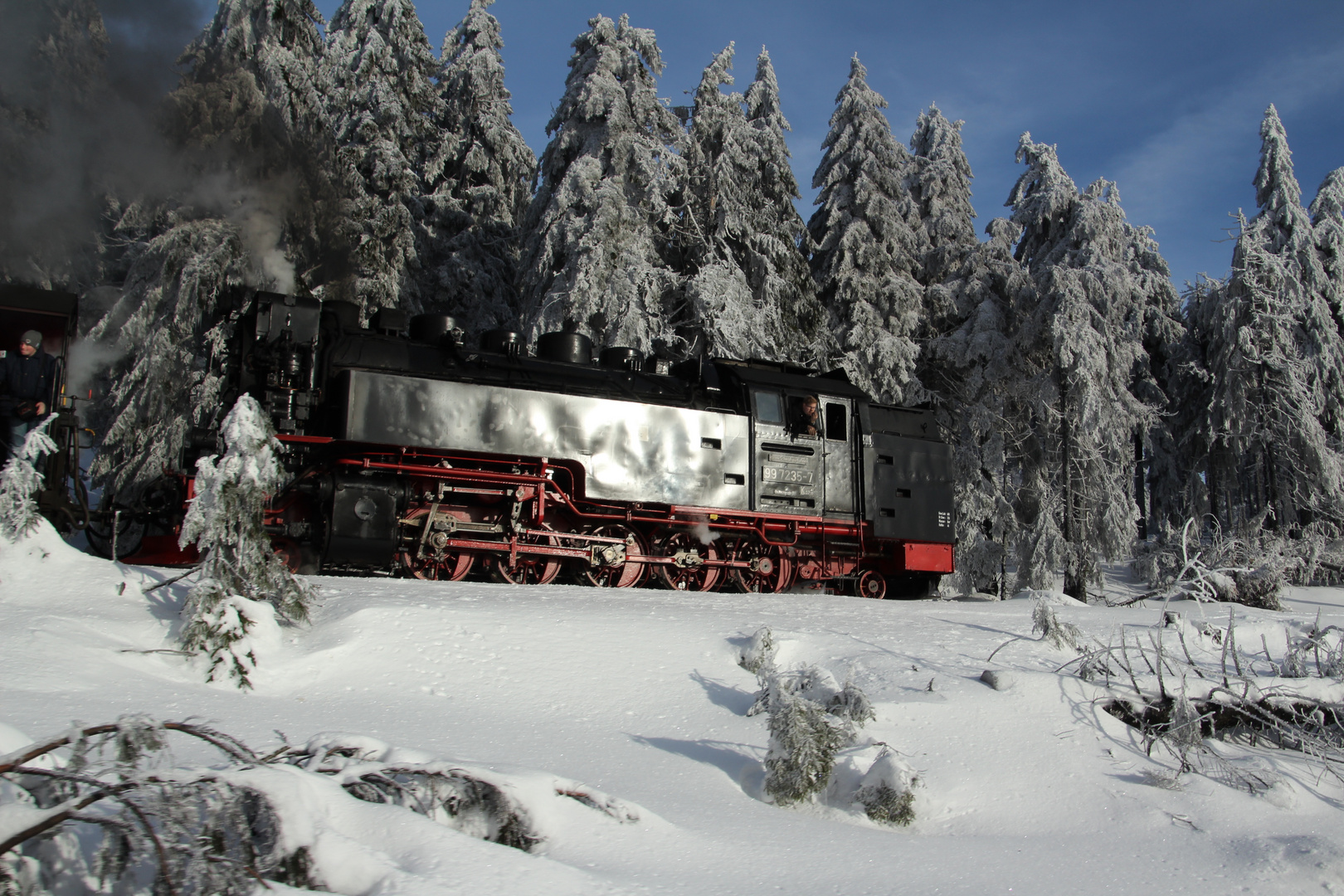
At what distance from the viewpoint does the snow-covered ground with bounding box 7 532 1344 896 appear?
3939mm

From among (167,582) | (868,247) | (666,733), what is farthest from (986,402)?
(167,582)

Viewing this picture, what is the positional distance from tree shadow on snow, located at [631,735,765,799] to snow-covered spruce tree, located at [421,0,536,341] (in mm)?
20574

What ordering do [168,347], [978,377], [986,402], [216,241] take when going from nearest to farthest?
[168,347]
[216,241]
[978,377]
[986,402]

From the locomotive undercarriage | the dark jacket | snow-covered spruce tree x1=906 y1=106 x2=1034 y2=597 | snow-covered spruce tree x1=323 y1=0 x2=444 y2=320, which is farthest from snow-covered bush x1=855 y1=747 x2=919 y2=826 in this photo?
snow-covered spruce tree x1=906 y1=106 x2=1034 y2=597

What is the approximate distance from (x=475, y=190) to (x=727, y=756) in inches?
960

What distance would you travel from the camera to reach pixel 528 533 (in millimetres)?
11391

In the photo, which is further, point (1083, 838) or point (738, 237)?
point (738, 237)

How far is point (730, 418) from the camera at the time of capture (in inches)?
522

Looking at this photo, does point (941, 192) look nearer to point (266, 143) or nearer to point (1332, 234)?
point (1332, 234)

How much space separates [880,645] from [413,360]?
669 centimetres

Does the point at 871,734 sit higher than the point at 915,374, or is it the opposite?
the point at 915,374

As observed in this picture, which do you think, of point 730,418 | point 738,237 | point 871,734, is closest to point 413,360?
point 730,418

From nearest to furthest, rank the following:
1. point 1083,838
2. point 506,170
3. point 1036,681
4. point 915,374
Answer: point 1083,838, point 1036,681, point 915,374, point 506,170

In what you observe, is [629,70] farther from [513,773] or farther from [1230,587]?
[513,773]
